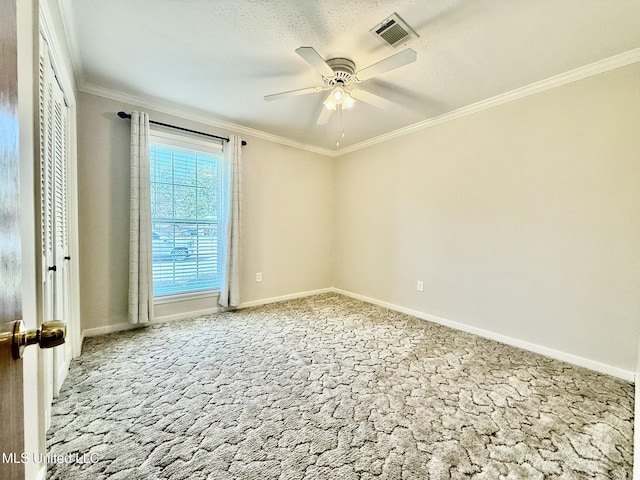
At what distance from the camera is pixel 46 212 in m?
1.55

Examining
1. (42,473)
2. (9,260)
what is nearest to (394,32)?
(9,260)

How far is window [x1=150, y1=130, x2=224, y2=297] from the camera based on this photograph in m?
3.09

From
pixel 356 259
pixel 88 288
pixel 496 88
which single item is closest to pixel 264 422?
pixel 88 288

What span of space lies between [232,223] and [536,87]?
3.42 meters

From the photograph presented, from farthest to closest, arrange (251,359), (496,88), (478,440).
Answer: (496,88), (251,359), (478,440)

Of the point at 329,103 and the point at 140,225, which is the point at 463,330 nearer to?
the point at 329,103

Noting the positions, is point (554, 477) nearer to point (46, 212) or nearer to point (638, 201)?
point (638, 201)

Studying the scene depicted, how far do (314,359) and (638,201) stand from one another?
9.01 feet

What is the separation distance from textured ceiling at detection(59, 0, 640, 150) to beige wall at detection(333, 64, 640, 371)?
394 millimetres

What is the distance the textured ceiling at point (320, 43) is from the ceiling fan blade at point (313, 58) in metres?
0.20

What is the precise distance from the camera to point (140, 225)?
2.83 m

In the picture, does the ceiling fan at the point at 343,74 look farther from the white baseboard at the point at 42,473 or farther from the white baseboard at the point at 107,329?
the white baseboard at the point at 107,329

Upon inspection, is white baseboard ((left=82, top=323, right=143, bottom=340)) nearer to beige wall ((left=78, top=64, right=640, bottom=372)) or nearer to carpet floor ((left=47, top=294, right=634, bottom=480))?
beige wall ((left=78, top=64, right=640, bottom=372))

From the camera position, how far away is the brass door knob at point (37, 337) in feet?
1.57
